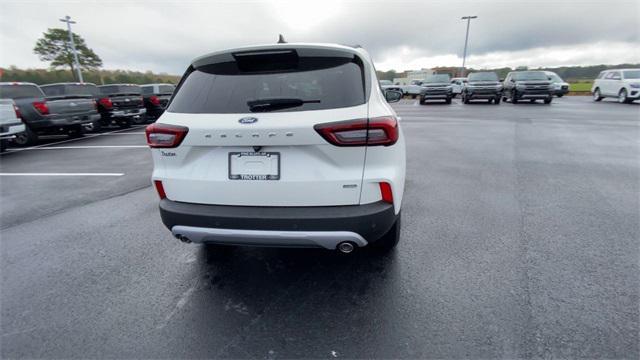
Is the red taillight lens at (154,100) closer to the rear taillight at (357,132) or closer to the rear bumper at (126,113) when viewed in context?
the rear bumper at (126,113)

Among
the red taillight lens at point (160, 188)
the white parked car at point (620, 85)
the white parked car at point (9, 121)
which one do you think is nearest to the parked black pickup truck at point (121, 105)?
the white parked car at point (9, 121)

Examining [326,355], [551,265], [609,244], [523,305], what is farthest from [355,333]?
[609,244]

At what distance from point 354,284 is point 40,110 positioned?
1153cm

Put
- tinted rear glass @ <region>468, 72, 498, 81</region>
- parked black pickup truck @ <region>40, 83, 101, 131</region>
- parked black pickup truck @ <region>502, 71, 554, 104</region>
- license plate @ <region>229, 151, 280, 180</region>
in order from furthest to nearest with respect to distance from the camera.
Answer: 1. tinted rear glass @ <region>468, 72, 498, 81</region>
2. parked black pickup truck @ <region>502, 71, 554, 104</region>
3. parked black pickup truck @ <region>40, 83, 101, 131</region>
4. license plate @ <region>229, 151, 280, 180</region>

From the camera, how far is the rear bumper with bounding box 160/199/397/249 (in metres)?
2.14

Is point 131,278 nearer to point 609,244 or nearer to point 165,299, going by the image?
point 165,299

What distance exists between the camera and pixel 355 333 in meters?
2.12

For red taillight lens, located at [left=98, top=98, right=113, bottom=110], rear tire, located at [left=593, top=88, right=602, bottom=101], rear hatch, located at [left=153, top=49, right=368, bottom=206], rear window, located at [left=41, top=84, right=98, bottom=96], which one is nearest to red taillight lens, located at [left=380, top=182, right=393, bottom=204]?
rear hatch, located at [left=153, top=49, right=368, bottom=206]

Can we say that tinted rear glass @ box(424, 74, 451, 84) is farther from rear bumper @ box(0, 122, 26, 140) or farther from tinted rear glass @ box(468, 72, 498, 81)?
rear bumper @ box(0, 122, 26, 140)

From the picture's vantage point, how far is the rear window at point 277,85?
223 centimetres

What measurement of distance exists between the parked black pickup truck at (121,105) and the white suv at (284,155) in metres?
12.7

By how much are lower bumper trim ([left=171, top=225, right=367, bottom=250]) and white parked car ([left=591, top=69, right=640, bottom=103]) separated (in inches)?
924

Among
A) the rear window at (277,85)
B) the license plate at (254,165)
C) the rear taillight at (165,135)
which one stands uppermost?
Result: the rear window at (277,85)

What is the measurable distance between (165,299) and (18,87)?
1119cm
